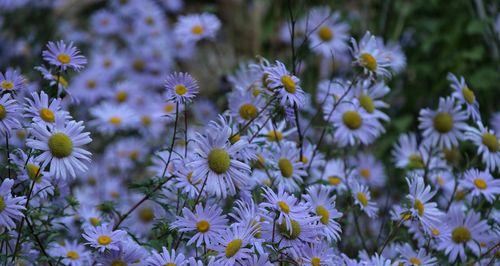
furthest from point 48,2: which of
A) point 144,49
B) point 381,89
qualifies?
point 381,89

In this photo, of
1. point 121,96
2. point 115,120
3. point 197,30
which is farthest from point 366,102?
point 121,96

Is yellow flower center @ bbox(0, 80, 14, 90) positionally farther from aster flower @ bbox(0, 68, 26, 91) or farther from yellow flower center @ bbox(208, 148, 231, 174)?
yellow flower center @ bbox(208, 148, 231, 174)

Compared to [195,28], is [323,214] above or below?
below

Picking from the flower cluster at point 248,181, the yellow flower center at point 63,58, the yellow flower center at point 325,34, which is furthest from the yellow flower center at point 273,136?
the yellow flower center at point 325,34

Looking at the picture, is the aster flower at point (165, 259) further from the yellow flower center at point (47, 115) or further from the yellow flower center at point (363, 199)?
the yellow flower center at point (363, 199)

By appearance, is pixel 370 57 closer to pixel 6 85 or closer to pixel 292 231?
pixel 292 231

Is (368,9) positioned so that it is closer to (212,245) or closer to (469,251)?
(469,251)

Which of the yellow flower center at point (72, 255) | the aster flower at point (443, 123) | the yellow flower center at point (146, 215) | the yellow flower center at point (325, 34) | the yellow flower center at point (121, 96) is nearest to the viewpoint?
the yellow flower center at point (72, 255)
